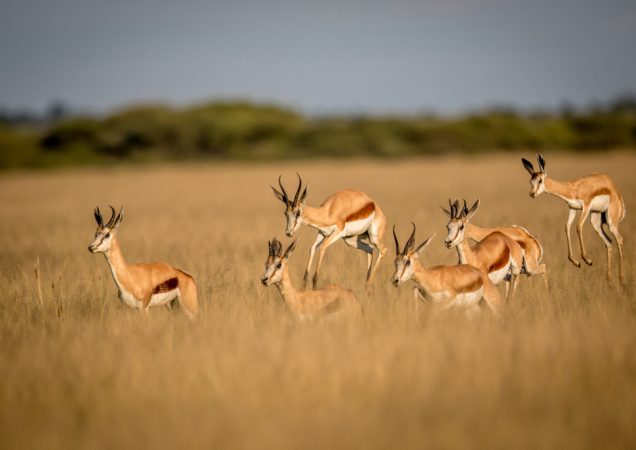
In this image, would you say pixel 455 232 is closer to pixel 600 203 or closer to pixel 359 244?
pixel 359 244

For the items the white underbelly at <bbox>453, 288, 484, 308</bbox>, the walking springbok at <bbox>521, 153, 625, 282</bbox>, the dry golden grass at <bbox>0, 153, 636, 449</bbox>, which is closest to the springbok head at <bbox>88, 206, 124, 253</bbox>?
the dry golden grass at <bbox>0, 153, 636, 449</bbox>

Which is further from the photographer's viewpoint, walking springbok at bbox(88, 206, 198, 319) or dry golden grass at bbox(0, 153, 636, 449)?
walking springbok at bbox(88, 206, 198, 319)

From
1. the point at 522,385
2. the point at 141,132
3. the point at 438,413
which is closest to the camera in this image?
the point at 438,413

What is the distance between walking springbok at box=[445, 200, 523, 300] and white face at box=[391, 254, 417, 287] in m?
0.96

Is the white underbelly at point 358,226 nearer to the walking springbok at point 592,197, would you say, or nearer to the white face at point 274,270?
the walking springbok at point 592,197

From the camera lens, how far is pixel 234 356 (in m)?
5.64

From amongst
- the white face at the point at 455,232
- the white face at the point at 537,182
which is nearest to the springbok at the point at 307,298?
the white face at the point at 455,232

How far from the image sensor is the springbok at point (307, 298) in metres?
7.43

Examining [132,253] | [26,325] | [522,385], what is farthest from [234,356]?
[132,253]

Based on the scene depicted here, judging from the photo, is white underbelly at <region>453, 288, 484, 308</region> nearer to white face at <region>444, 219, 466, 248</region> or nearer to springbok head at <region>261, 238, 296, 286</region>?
white face at <region>444, 219, 466, 248</region>

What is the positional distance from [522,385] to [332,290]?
9.75 ft

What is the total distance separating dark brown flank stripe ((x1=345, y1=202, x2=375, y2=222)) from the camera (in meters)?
10.4

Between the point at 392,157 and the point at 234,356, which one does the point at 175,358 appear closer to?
the point at 234,356

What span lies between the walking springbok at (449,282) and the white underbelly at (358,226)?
2.64 metres
